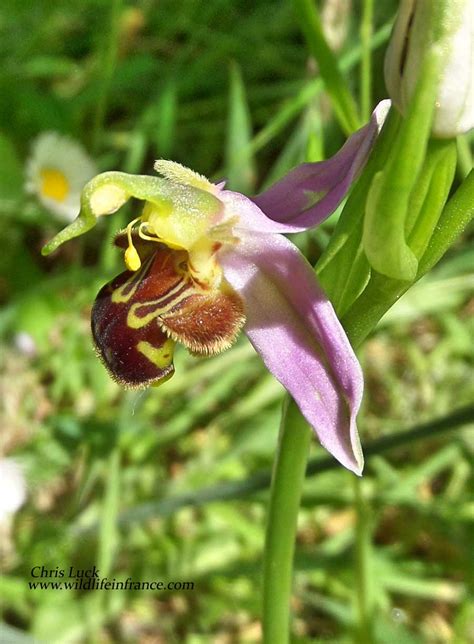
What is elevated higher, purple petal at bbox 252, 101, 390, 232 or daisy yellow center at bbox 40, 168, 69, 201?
purple petal at bbox 252, 101, 390, 232

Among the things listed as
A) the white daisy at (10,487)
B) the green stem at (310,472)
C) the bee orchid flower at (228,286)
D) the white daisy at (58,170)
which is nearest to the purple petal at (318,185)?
the bee orchid flower at (228,286)

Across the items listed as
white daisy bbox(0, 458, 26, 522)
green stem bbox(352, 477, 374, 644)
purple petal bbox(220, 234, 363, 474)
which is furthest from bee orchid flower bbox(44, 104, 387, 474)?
white daisy bbox(0, 458, 26, 522)

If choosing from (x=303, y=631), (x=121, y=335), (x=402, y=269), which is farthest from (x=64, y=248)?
(x=402, y=269)

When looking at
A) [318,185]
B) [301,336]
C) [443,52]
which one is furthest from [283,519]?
[443,52]

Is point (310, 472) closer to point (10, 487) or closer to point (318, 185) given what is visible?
point (318, 185)

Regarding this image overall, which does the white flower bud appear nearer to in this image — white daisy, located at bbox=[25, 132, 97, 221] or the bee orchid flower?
the bee orchid flower
